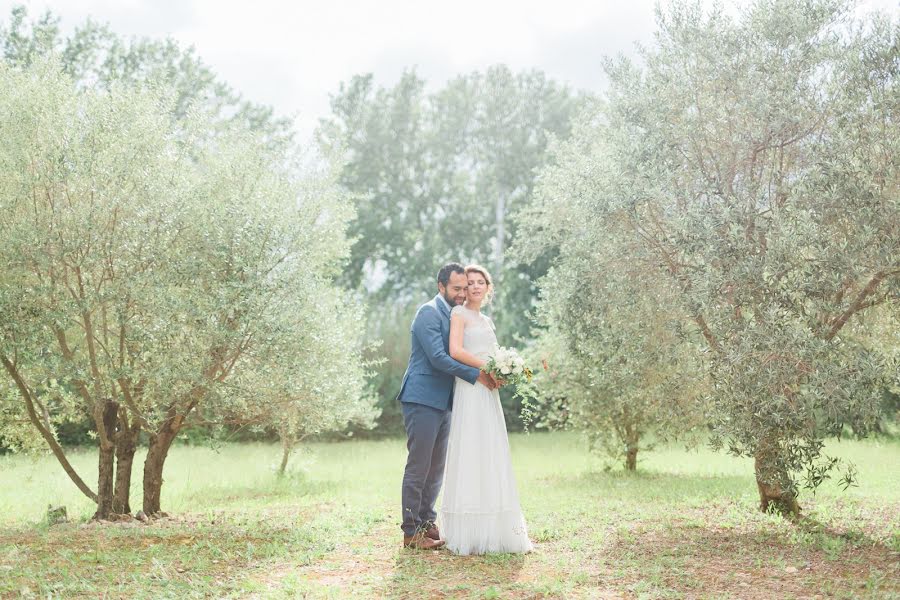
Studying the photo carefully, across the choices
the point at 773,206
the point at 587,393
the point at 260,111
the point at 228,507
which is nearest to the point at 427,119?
the point at 260,111

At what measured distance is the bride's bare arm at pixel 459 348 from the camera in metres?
7.47

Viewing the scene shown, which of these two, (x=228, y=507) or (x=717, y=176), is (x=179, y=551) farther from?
(x=717, y=176)

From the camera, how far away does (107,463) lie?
33.8 feet

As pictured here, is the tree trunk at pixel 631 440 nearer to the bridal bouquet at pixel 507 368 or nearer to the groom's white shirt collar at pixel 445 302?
the groom's white shirt collar at pixel 445 302

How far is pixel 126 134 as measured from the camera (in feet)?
30.3

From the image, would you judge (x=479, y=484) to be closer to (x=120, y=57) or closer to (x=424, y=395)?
(x=424, y=395)

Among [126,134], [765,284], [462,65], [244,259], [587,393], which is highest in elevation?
[462,65]

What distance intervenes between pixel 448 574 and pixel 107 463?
566 centimetres

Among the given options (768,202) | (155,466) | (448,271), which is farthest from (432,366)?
(155,466)

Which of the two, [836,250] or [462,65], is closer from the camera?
[836,250]

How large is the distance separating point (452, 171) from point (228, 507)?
80.3ft

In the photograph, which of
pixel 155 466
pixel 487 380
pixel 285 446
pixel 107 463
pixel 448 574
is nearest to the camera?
pixel 448 574

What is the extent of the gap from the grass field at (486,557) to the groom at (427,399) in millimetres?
348

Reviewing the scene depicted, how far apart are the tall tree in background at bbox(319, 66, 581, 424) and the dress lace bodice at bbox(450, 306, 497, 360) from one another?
79.3 ft
